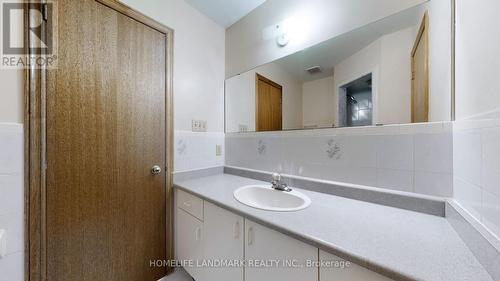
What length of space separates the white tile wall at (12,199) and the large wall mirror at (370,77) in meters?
1.42

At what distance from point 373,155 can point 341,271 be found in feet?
2.25

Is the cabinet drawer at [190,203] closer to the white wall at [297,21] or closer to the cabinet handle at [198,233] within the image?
the cabinet handle at [198,233]

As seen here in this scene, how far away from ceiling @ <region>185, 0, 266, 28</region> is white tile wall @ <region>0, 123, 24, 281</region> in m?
1.50

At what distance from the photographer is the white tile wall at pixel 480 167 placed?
19.9 inches

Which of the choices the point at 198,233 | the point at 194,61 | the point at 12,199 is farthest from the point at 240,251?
the point at 194,61

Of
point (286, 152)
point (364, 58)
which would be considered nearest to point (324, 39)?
point (364, 58)

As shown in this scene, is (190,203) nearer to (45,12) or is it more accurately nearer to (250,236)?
(250,236)

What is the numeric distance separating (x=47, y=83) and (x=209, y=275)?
Result: 1375 mm

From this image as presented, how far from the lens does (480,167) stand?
1.95 ft

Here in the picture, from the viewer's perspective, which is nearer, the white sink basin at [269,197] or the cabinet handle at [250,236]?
the cabinet handle at [250,236]

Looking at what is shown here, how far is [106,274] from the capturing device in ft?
3.72

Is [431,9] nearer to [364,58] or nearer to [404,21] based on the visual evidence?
[404,21]
